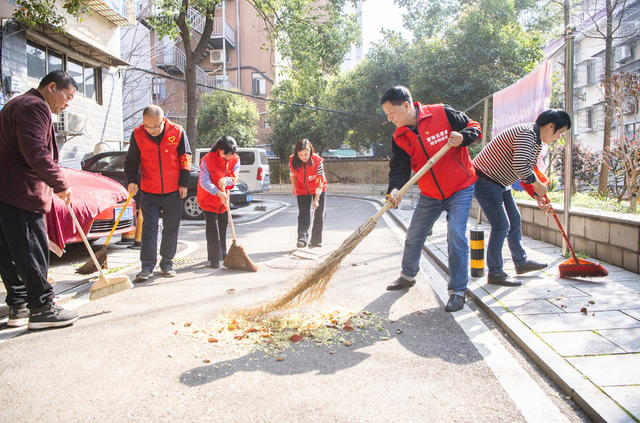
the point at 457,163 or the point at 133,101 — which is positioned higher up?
the point at 133,101

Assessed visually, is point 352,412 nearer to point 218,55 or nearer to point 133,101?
point 133,101

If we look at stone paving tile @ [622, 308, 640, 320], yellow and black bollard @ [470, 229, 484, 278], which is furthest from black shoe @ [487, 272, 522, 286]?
stone paving tile @ [622, 308, 640, 320]

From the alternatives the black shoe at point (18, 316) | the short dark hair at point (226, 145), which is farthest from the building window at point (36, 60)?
the black shoe at point (18, 316)

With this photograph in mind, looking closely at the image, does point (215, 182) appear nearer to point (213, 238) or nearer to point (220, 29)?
point (213, 238)

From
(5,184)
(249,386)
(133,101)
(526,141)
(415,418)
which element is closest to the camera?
(415,418)

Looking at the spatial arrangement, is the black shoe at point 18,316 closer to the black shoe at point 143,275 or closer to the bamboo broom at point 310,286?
the black shoe at point 143,275

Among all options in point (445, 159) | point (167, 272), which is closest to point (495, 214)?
point (445, 159)

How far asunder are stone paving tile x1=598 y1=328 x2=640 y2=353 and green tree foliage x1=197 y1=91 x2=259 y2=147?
27435 mm

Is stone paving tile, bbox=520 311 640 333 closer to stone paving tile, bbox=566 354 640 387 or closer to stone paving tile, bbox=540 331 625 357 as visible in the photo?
stone paving tile, bbox=540 331 625 357

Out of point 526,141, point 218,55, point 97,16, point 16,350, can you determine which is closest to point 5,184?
point 16,350

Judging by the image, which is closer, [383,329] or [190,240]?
[383,329]

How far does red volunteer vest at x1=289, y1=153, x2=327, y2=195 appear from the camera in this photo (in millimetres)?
7637

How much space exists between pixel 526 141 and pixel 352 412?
10.7 feet

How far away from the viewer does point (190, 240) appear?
8797mm
